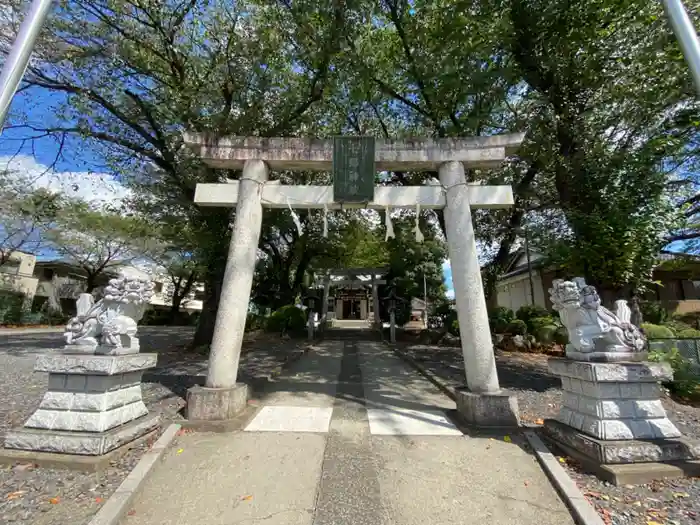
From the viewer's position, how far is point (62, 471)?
321 cm

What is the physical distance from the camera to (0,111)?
9.17ft

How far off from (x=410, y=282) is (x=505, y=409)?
14596 millimetres

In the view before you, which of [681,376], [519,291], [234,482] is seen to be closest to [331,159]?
[234,482]

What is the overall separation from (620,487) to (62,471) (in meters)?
5.28

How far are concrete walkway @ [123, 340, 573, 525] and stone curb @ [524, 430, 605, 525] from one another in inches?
3.7

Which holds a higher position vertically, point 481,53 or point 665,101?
point 481,53

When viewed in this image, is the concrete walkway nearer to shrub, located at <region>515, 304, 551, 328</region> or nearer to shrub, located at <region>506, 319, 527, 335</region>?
shrub, located at <region>506, 319, 527, 335</region>

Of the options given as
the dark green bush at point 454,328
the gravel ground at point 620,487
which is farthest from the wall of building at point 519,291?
the gravel ground at point 620,487

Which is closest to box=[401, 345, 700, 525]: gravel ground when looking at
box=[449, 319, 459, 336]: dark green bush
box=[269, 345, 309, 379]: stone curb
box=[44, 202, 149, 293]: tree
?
box=[269, 345, 309, 379]: stone curb

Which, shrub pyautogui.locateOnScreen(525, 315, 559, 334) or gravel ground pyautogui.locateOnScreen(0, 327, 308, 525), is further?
shrub pyautogui.locateOnScreen(525, 315, 559, 334)

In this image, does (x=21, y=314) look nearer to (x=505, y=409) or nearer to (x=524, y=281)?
(x=505, y=409)

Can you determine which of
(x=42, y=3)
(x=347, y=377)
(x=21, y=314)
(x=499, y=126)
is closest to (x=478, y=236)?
(x=499, y=126)

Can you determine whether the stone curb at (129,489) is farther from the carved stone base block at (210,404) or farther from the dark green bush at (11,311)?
the dark green bush at (11,311)

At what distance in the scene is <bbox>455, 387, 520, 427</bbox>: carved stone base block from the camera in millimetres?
4469
